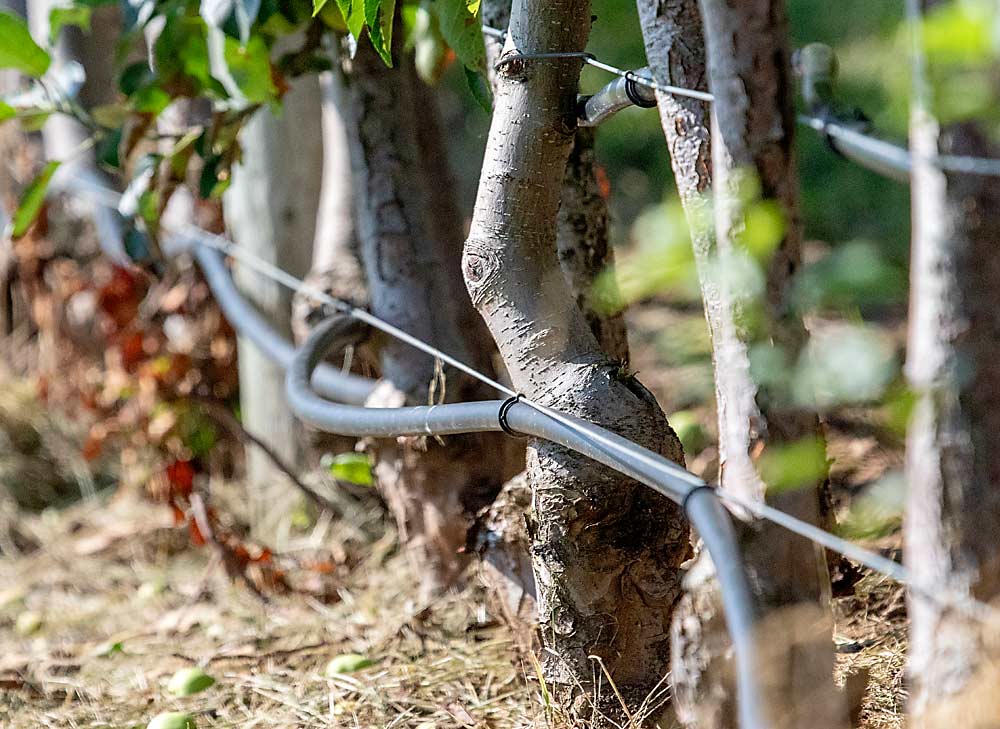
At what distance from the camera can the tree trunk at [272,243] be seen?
7.98 ft

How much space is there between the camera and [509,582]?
4.79 feet

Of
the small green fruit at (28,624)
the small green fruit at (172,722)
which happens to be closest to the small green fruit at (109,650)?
the small green fruit at (28,624)

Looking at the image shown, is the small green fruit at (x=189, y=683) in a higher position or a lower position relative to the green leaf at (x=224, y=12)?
lower

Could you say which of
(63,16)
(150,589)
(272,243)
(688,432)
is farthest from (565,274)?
(150,589)

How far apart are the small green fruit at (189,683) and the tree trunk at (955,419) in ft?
3.78

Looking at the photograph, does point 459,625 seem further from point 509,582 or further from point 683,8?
point 683,8

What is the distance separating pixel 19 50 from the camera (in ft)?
5.66

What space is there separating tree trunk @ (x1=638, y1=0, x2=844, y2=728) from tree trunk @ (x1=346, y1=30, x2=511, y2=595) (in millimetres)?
814

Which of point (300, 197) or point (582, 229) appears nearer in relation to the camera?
point (582, 229)

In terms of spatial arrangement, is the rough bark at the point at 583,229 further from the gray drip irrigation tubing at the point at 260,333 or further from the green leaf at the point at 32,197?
the green leaf at the point at 32,197

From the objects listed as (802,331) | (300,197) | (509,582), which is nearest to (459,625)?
(509,582)

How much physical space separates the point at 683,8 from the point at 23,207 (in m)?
1.24

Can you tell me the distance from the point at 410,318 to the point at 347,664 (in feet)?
1.81

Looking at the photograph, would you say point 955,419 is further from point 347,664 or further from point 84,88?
point 84,88
